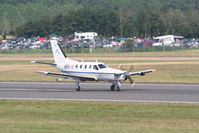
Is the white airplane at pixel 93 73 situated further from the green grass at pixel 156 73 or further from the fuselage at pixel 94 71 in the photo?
the green grass at pixel 156 73

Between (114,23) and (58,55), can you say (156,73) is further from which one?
(114,23)

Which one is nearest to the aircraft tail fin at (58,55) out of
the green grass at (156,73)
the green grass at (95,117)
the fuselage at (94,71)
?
the fuselage at (94,71)

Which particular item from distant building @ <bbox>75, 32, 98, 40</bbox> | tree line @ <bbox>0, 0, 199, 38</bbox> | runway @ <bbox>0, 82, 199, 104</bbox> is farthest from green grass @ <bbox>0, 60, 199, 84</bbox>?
tree line @ <bbox>0, 0, 199, 38</bbox>

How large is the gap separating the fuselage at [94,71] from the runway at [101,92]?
0.97 m

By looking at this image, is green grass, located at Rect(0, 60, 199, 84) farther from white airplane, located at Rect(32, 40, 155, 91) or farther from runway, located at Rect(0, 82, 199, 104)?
white airplane, located at Rect(32, 40, 155, 91)

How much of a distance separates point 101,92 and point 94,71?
162cm

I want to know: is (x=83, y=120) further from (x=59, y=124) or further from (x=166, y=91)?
(x=166, y=91)

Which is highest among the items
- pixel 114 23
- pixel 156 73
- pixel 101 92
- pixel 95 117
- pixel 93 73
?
pixel 114 23

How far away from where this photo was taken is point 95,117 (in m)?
27.0

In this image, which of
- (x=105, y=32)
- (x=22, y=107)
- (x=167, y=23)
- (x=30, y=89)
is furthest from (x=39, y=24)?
(x=22, y=107)

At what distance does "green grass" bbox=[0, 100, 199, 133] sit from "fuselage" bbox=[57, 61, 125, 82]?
22.6ft

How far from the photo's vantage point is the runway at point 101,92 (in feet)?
116

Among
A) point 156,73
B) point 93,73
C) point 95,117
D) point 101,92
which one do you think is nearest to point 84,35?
point 156,73

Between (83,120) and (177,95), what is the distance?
12.3 meters
